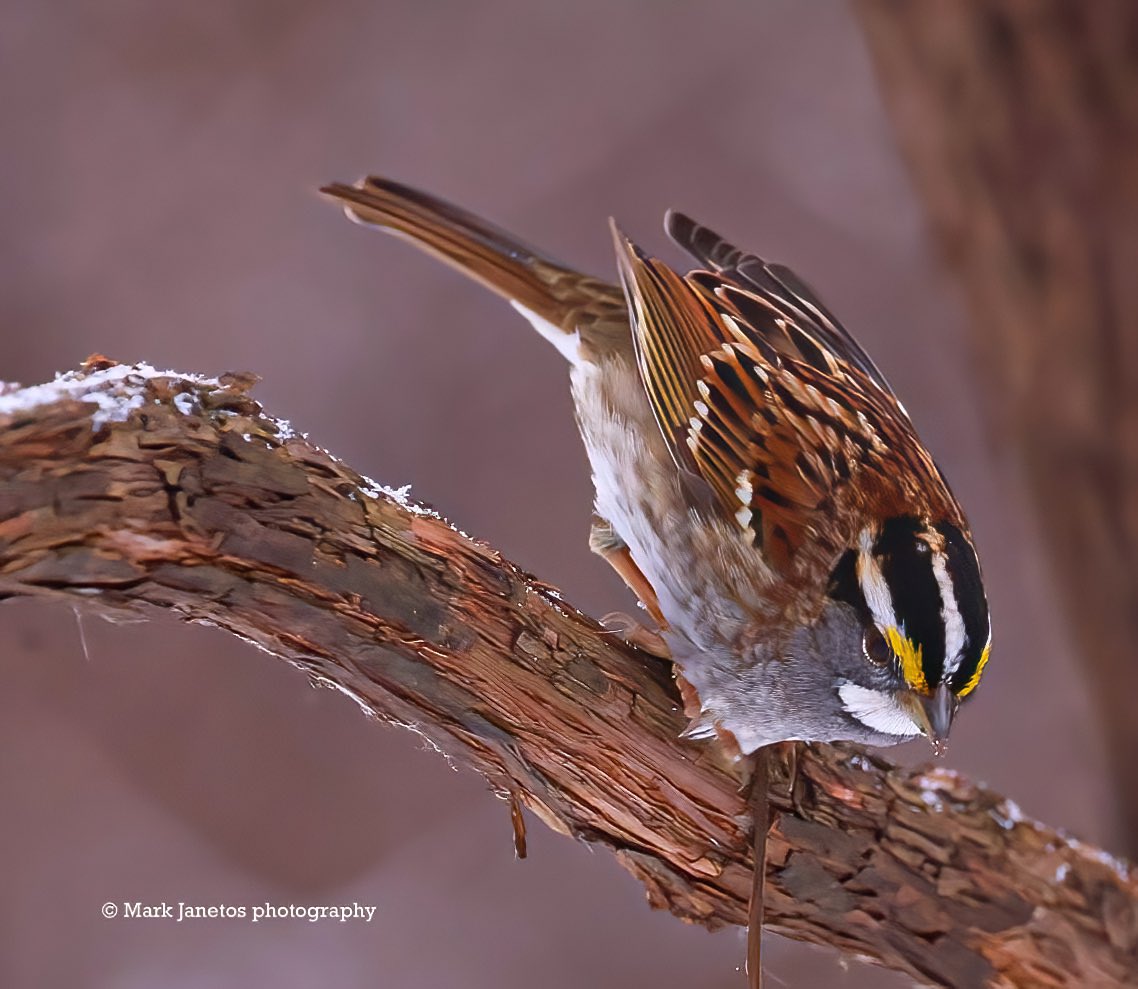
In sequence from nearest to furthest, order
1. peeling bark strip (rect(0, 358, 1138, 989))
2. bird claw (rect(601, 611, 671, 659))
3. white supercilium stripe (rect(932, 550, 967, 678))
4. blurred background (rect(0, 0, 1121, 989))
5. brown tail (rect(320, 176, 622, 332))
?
peeling bark strip (rect(0, 358, 1138, 989)), white supercilium stripe (rect(932, 550, 967, 678)), bird claw (rect(601, 611, 671, 659)), brown tail (rect(320, 176, 622, 332)), blurred background (rect(0, 0, 1121, 989))

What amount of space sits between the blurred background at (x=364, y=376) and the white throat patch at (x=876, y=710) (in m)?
1.17

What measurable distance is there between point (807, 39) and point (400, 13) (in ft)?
4.24

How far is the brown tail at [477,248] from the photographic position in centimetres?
218

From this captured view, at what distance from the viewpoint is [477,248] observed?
7.32ft

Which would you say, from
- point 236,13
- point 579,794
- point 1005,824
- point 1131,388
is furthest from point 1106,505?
point 236,13

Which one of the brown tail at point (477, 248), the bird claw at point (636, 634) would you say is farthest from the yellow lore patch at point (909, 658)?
the brown tail at point (477, 248)

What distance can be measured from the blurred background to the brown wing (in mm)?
850

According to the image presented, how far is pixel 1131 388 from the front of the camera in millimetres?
2639

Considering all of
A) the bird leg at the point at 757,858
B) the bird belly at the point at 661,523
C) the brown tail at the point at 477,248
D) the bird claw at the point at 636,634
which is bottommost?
the bird leg at the point at 757,858

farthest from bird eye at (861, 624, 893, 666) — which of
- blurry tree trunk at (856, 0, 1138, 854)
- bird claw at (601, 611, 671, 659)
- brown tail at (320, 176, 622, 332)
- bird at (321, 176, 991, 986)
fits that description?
blurry tree trunk at (856, 0, 1138, 854)

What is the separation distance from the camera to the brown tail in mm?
2176

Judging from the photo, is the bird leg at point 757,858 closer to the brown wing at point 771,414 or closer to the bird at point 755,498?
the bird at point 755,498

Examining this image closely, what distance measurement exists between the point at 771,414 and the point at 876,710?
52 centimetres

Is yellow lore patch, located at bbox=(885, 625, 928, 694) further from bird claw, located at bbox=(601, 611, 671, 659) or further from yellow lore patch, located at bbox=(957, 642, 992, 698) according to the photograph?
bird claw, located at bbox=(601, 611, 671, 659)
